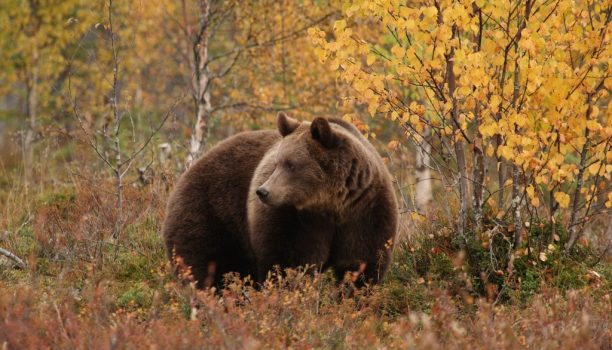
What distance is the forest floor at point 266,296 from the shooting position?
4105 mm

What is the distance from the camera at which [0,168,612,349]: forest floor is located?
411cm

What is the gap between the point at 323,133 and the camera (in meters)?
5.76

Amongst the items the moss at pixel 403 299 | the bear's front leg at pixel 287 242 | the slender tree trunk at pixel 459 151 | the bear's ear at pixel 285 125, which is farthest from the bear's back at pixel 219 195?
the slender tree trunk at pixel 459 151

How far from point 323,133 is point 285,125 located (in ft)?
1.31

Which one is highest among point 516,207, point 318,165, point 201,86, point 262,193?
point 201,86

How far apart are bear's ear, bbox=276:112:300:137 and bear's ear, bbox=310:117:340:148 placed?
0.93 feet

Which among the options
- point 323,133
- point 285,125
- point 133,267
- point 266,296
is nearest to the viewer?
point 266,296

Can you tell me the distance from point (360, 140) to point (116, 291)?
2240mm

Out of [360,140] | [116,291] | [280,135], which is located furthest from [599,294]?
[116,291]

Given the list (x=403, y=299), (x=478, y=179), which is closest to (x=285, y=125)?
(x=403, y=299)

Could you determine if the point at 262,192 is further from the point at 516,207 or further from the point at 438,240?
the point at 516,207

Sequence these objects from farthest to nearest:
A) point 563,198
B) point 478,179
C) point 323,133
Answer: point 478,179, point 563,198, point 323,133

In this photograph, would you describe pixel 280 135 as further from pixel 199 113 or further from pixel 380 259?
pixel 199 113

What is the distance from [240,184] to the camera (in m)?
6.41
